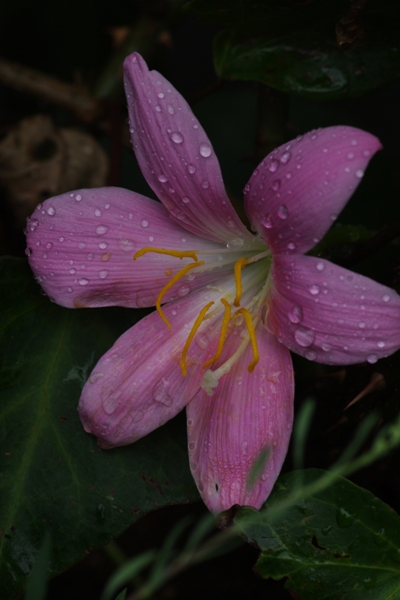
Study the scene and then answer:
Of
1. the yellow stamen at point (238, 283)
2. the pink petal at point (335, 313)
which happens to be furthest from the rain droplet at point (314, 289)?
the yellow stamen at point (238, 283)

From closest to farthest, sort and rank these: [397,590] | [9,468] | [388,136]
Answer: [397,590] < [9,468] < [388,136]

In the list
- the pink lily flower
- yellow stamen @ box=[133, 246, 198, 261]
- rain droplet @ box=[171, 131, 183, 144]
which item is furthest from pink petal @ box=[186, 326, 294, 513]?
rain droplet @ box=[171, 131, 183, 144]

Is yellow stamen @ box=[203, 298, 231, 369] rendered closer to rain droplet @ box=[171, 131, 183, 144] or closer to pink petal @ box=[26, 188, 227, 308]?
pink petal @ box=[26, 188, 227, 308]

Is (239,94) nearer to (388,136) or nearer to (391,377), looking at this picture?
(388,136)

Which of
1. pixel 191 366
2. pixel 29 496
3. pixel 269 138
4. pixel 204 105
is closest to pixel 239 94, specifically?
pixel 204 105

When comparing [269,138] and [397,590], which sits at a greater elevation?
[269,138]

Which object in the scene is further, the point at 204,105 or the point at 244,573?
the point at 204,105
